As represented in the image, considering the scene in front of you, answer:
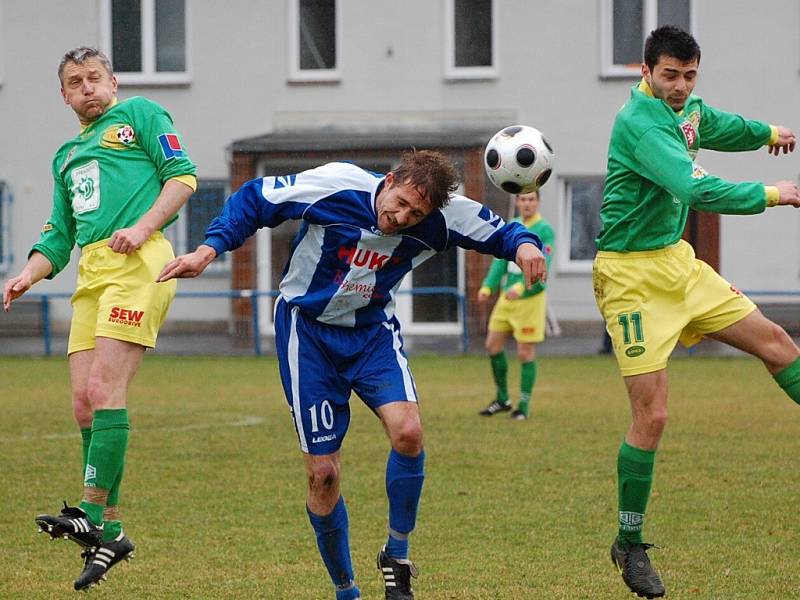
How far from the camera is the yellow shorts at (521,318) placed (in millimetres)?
12391

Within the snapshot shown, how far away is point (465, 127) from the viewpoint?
24.6 metres

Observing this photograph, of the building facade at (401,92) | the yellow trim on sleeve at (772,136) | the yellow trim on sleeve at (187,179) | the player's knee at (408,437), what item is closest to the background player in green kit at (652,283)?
the yellow trim on sleeve at (772,136)

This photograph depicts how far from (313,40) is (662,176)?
66.1 ft

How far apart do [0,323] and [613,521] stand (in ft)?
63.6

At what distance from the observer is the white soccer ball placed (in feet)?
20.6

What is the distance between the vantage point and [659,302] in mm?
6023

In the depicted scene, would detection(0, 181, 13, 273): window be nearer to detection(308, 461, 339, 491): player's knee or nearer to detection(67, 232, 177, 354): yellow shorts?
detection(67, 232, 177, 354): yellow shorts

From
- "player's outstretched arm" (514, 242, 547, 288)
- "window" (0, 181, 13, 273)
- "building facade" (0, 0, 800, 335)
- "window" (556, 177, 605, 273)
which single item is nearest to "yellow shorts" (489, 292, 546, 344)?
"player's outstretched arm" (514, 242, 547, 288)

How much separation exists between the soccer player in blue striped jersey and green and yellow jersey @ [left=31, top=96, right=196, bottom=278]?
97cm

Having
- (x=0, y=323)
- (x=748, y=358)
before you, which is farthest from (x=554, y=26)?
(x=0, y=323)

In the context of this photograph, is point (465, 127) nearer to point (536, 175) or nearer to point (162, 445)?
point (162, 445)

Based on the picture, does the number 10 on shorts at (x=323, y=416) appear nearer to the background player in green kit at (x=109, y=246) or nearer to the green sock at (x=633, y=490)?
the background player in green kit at (x=109, y=246)

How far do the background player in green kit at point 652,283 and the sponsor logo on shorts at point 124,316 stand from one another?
2059 mm

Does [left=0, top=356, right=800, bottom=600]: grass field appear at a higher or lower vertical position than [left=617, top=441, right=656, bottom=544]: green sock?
lower
